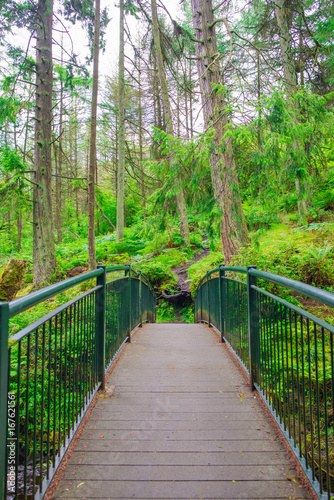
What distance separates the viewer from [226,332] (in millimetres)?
4723

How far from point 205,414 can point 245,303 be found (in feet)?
4.15

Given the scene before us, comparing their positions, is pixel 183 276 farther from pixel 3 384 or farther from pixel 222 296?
pixel 3 384

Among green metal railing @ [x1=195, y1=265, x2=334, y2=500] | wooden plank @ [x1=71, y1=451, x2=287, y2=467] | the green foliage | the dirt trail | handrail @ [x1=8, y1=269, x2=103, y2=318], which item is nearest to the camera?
handrail @ [x1=8, y1=269, x2=103, y2=318]

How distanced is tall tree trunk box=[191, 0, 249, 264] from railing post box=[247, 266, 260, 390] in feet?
10.8

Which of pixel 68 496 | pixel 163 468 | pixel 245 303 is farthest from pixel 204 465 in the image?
pixel 245 303

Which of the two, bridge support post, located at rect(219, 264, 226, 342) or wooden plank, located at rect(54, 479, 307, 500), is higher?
bridge support post, located at rect(219, 264, 226, 342)

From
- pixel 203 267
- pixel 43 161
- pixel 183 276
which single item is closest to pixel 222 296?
pixel 203 267

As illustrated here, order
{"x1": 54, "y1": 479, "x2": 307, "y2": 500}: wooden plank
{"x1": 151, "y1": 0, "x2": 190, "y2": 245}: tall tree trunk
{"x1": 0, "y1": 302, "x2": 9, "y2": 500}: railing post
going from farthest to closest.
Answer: {"x1": 151, "y1": 0, "x2": 190, "y2": 245}: tall tree trunk < {"x1": 54, "y1": 479, "x2": 307, "y2": 500}: wooden plank < {"x1": 0, "y1": 302, "x2": 9, "y2": 500}: railing post

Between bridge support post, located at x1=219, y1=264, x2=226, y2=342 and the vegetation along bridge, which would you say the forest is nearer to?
bridge support post, located at x1=219, y1=264, x2=226, y2=342

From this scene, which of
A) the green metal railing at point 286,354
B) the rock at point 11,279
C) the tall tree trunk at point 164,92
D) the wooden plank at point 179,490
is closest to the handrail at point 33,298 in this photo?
the wooden plank at point 179,490

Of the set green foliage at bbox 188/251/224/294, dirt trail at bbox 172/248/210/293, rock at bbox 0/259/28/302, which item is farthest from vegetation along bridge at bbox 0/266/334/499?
dirt trail at bbox 172/248/210/293

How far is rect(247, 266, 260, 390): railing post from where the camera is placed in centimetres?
292

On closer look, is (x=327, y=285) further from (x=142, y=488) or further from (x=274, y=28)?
(x=274, y=28)

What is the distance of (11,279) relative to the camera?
313 inches
